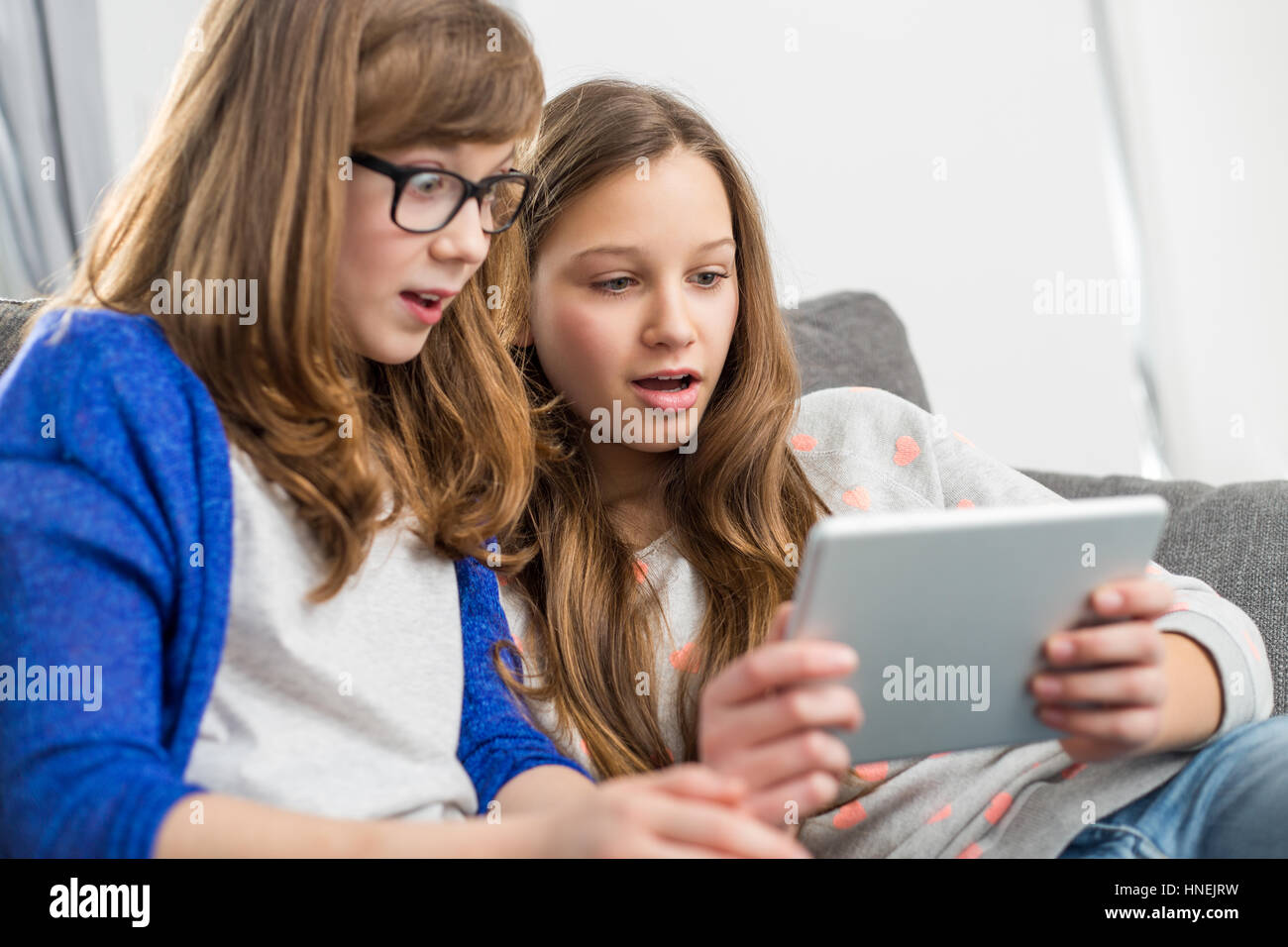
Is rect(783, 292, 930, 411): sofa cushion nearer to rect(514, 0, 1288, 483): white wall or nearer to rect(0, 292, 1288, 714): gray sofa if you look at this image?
rect(0, 292, 1288, 714): gray sofa

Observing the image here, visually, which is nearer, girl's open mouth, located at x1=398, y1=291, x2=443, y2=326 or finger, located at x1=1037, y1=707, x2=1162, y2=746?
finger, located at x1=1037, y1=707, x2=1162, y2=746

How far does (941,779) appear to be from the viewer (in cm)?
121

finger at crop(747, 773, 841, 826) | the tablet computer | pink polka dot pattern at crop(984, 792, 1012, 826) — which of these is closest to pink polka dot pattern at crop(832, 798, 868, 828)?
pink polka dot pattern at crop(984, 792, 1012, 826)

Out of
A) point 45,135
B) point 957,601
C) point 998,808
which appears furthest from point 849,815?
point 45,135

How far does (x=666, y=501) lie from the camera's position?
147 centimetres

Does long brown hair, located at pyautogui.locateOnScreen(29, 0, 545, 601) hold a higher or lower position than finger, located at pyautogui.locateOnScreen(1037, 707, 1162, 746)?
higher

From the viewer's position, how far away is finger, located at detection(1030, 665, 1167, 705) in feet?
3.05

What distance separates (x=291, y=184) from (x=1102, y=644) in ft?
2.47

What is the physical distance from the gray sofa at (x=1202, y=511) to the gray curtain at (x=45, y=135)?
105cm

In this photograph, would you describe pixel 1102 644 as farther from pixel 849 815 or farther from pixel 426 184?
pixel 426 184

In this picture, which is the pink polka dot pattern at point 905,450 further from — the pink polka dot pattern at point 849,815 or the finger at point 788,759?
the finger at point 788,759

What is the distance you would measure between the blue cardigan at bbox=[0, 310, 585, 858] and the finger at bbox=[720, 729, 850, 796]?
0.39 m

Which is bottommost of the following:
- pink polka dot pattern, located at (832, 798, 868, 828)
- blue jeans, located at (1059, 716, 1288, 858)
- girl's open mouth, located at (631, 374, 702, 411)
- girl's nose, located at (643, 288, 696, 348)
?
pink polka dot pattern, located at (832, 798, 868, 828)
